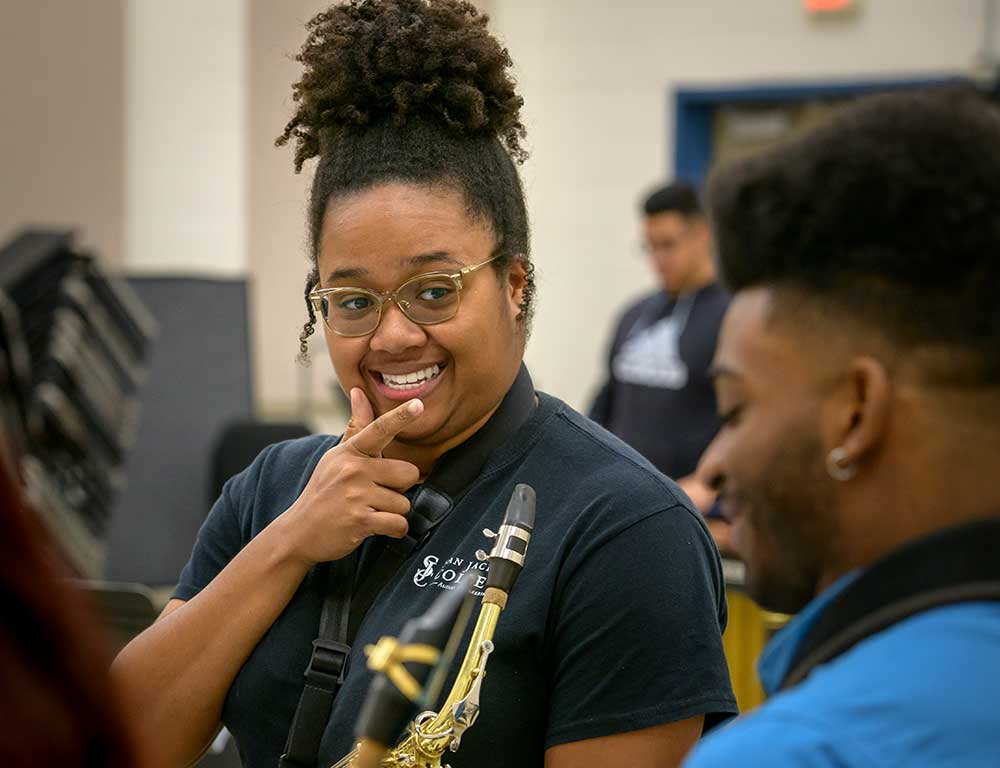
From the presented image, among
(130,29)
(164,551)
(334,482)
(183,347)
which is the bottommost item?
(164,551)

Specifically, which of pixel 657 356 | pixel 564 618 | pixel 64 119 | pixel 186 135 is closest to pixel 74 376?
pixel 186 135

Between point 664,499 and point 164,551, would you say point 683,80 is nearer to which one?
point 164,551

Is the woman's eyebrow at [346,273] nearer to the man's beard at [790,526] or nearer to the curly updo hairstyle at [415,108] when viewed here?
the curly updo hairstyle at [415,108]

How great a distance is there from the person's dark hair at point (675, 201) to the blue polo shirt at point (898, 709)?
14.8 feet

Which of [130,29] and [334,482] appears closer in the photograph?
[334,482]

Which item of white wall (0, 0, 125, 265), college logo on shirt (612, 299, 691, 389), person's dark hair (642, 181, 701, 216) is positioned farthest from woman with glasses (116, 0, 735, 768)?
white wall (0, 0, 125, 265)

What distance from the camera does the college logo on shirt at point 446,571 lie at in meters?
1.62

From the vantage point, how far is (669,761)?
1.52 meters

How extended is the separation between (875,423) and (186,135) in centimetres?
659

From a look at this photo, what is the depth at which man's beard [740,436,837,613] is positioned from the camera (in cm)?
109

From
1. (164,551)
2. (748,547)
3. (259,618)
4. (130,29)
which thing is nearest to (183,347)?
(164,551)

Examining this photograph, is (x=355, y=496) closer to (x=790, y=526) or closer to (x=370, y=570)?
(x=370, y=570)

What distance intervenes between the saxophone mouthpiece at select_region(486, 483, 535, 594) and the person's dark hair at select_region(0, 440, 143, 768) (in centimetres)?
76

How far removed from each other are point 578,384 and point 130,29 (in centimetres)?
349
